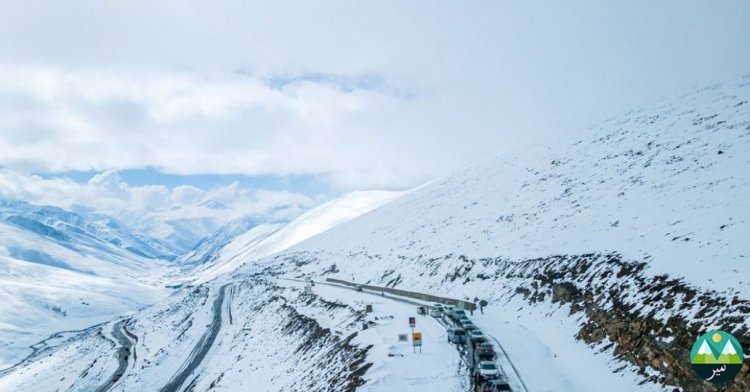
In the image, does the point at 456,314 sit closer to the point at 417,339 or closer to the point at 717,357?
the point at 417,339

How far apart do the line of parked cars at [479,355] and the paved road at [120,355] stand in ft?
140

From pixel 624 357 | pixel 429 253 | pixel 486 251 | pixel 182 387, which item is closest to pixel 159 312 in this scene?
pixel 182 387

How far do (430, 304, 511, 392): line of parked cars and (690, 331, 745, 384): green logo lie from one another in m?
7.33

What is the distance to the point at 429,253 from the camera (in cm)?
6250

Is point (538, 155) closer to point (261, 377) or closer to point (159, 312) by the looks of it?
point (261, 377)

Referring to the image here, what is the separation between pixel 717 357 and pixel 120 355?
239 feet

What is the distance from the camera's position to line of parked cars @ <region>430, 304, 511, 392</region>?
18.7 m

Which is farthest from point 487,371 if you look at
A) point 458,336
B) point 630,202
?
point 630,202

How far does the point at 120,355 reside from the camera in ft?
→ 209

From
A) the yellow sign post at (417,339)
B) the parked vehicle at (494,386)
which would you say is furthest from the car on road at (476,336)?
the parked vehicle at (494,386)

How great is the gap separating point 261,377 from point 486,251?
28.5 metres

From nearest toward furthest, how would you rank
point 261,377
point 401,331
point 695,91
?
point 401,331
point 261,377
point 695,91

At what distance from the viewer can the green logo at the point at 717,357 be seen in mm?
15195

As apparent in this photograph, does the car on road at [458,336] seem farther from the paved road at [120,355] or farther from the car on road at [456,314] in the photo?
the paved road at [120,355]
